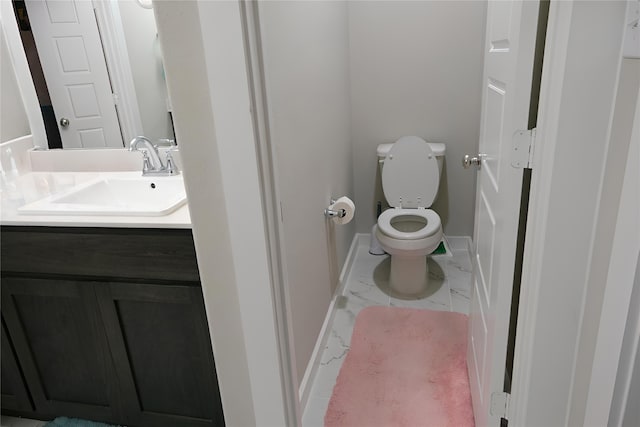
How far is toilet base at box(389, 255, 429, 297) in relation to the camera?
8.46 feet

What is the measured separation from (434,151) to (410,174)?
7.8 inches

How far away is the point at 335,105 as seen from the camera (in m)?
2.44

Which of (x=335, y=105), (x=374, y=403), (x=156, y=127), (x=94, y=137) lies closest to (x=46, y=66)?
(x=94, y=137)

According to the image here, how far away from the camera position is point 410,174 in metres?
2.78

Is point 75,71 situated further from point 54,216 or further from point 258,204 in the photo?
point 258,204

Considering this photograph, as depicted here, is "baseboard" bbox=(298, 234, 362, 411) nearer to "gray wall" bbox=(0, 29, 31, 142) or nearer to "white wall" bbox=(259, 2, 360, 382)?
"white wall" bbox=(259, 2, 360, 382)

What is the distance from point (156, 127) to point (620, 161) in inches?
67.6

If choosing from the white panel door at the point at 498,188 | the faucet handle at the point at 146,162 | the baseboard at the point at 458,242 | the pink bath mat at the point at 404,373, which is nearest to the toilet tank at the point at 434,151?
the baseboard at the point at 458,242

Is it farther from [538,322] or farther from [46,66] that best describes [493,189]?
[46,66]

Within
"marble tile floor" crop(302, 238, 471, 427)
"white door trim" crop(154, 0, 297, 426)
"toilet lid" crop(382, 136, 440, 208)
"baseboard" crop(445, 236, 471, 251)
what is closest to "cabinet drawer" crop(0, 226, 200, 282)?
"white door trim" crop(154, 0, 297, 426)

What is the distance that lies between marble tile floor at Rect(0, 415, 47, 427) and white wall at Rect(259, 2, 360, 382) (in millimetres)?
1096

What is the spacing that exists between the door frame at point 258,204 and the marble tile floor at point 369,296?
66 cm

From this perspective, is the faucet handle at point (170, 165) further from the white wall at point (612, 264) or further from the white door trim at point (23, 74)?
the white wall at point (612, 264)

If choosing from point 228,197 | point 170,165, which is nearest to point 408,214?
point 170,165
